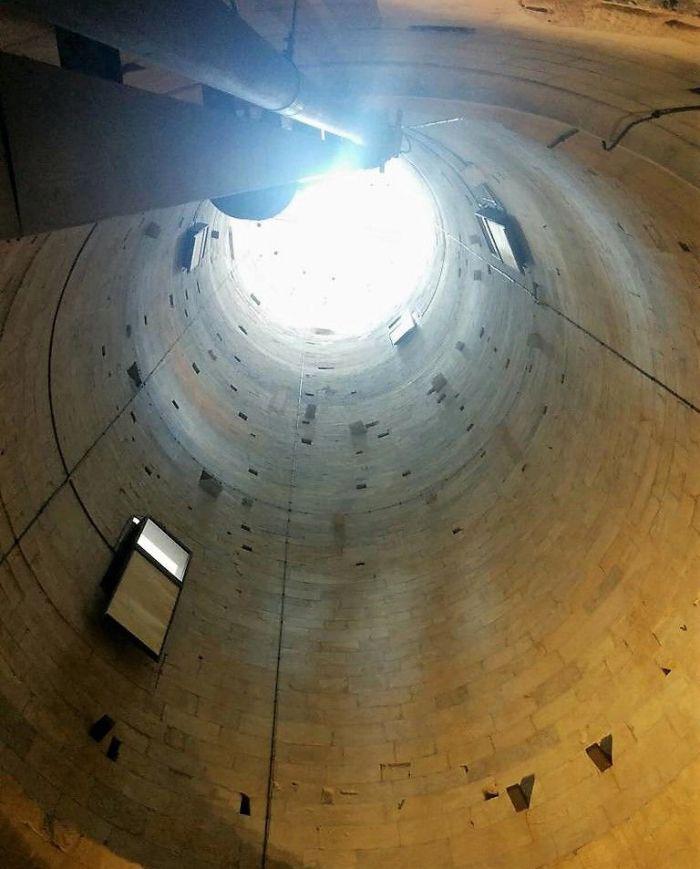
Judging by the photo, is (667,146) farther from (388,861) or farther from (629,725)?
(388,861)

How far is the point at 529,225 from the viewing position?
7.80 metres

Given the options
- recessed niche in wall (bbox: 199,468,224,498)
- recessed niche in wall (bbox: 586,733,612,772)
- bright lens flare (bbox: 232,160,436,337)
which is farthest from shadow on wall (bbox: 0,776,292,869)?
bright lens flare (bbox: 232,160,436,337)

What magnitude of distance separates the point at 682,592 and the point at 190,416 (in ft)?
19.8

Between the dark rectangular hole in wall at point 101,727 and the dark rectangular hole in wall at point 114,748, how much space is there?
0.09 metres

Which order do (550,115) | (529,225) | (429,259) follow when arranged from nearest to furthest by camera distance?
1. (550,115)
2. (529,225)
3. (429,259)

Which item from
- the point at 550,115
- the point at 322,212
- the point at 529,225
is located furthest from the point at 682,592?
the point at 322,212

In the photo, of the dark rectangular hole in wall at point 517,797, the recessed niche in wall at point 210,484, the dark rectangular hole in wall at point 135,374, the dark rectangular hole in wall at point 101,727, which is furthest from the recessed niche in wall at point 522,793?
the dark rectangular hole in wall at point 135,374

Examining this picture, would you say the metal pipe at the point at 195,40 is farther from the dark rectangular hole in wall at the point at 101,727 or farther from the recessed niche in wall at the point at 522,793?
the recessed niche in wall at the point at 522,793

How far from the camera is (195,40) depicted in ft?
10.1

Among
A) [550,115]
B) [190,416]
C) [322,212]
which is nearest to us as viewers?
[550,115]

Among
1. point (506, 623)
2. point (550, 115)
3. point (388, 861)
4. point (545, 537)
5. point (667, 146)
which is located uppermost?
point (550, 115)

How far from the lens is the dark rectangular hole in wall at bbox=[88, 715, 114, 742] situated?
4.55 metres

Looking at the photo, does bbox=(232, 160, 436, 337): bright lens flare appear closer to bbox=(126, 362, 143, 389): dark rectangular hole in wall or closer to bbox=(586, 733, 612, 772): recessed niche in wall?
bbox=(126, 362, 143, 389): dark rectangular hole in wall

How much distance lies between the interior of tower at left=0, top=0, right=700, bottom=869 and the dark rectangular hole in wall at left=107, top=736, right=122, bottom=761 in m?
0.02
